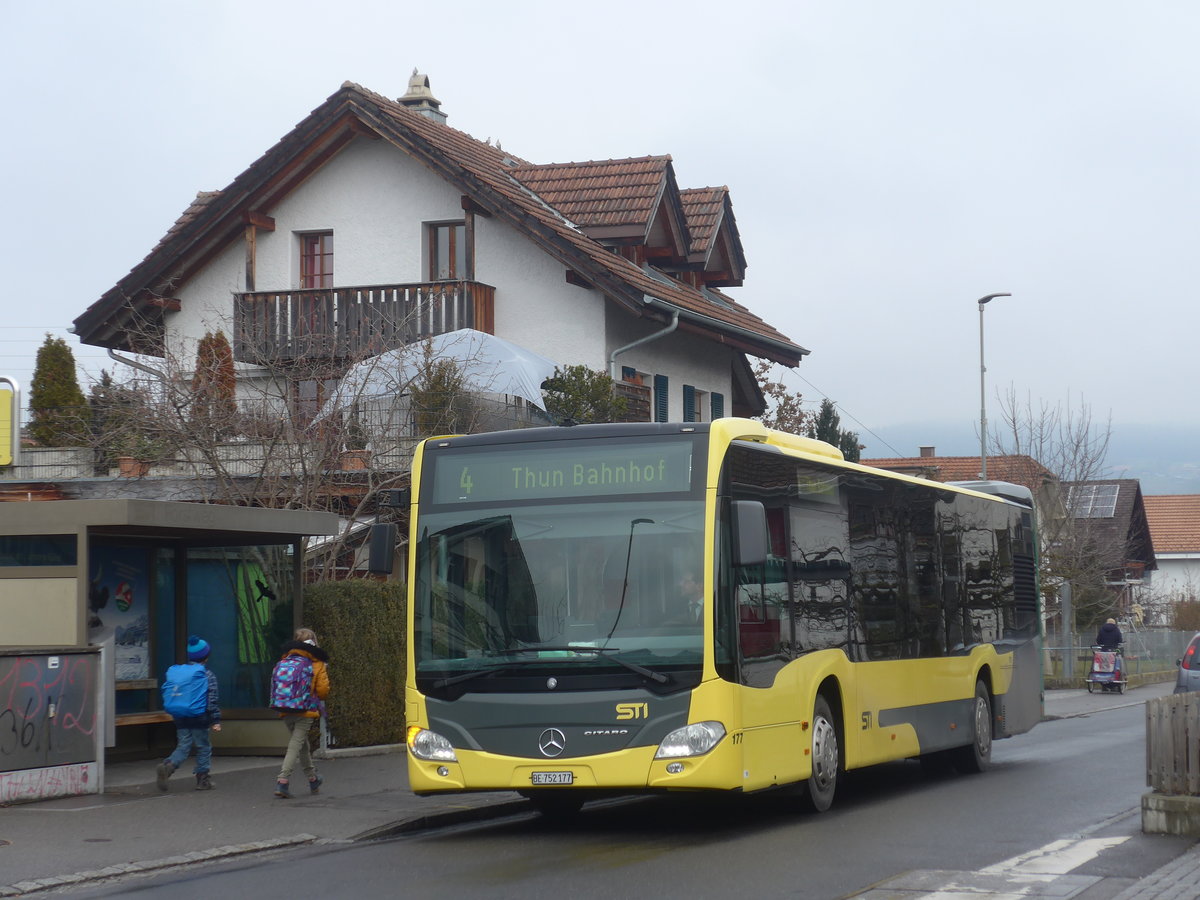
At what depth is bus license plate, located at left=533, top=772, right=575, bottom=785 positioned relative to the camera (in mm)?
11422

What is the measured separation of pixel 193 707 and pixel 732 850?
567cm

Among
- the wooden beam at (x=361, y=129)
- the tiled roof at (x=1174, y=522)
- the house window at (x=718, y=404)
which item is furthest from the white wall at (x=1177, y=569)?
the wooden beam at (x=361, y=129)

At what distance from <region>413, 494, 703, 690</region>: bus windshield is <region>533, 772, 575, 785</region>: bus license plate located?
2.29ft

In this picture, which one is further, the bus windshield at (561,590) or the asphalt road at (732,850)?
the bus windshield at (561,590)

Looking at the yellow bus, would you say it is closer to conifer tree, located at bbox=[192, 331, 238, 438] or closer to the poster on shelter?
the poster on shelter

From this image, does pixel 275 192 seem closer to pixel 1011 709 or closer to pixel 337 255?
pixel 337 255

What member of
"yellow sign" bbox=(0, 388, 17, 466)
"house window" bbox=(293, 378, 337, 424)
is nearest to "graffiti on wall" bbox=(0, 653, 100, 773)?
A: "yellow sign" bbox=(0, 388, 17, 466)

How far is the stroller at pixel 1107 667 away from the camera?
38.0 m

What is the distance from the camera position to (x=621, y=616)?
1162cm

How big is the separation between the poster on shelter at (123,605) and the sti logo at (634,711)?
7522 mm

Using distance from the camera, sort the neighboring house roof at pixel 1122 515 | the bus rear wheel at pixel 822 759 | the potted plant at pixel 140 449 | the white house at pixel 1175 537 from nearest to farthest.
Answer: the bus rear wheel at pixel 822 759, the potted plant at pixel 140 449, the neighboring house roof at pixel 1122 515, the white house at pixel 1175 537

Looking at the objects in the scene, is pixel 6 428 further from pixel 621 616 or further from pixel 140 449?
pixel 621 616

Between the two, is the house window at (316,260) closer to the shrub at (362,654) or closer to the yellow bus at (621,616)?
the shrub at (362,654)

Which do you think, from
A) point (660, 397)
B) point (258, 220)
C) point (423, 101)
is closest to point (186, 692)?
point (258, 220)
